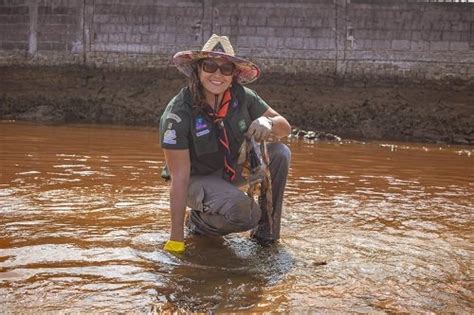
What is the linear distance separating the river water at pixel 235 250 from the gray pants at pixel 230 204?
0.12 meters

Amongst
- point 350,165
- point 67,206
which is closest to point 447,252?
point 67,206

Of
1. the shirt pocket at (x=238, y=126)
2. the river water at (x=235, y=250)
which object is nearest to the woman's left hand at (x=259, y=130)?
the shirt pocket at (x=238, y=126)

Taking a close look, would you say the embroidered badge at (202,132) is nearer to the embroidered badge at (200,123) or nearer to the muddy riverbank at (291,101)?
the embroidered badge at (200,123)

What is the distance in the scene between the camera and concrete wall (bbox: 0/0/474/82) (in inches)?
480

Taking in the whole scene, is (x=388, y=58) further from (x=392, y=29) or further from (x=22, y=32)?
(x=22, y=32)

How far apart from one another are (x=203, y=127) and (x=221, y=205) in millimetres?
448

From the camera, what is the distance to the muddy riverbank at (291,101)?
1198 centimetres

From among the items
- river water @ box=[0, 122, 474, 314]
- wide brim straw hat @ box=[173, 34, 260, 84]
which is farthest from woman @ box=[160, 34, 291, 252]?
river water @ box=[0, 122, 474, 314]

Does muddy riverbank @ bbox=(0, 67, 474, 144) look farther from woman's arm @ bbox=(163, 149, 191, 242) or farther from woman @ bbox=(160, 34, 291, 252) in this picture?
woman's arm @ bbox=(163, 149, 191, 242)

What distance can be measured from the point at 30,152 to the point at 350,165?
4.10 m

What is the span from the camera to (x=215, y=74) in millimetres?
3146

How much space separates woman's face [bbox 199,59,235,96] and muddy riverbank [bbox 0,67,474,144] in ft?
30.0

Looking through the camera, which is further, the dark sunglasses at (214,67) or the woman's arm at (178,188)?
the dark sunglasses at (214,67)

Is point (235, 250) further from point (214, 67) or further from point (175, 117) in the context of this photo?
point (214, 67)
